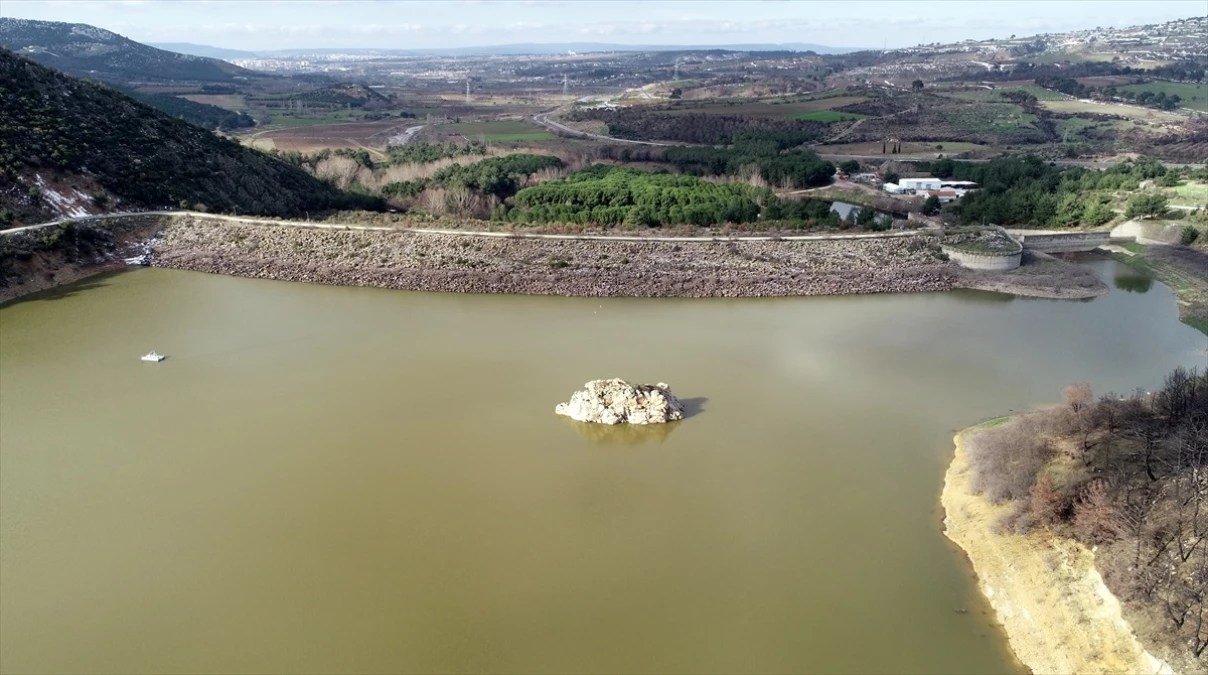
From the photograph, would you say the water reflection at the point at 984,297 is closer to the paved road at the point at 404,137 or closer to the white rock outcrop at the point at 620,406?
the white rock outcrop at the point at 620,406

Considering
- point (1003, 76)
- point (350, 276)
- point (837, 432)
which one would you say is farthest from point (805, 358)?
point (1003, 76)

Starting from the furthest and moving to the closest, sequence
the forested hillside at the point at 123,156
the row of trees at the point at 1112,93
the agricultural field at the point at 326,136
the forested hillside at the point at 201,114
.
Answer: the row of trees at the point at 1112,93 → the forested hillside at the point at 201,114 → the agricultural field at the point at 326,136 → the forested hillside at the point at 123,156

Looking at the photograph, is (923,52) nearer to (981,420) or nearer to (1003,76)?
(1003,76)

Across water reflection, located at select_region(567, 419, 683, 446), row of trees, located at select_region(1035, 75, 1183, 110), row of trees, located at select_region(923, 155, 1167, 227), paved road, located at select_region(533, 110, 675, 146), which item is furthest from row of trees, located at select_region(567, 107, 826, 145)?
water reflection, located at select_region(567, 419, 683, 446)

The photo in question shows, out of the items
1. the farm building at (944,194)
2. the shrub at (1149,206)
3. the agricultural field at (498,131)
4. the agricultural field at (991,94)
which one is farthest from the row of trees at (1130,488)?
the agricultural field at (991,94)

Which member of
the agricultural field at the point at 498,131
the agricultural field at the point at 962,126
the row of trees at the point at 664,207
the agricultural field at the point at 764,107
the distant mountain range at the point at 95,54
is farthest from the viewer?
the distant mountain range at the point at 95,54

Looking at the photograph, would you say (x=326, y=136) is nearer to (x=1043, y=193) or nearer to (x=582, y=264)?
(x=582, y=264)

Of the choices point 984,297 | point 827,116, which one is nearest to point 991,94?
point 827,116
